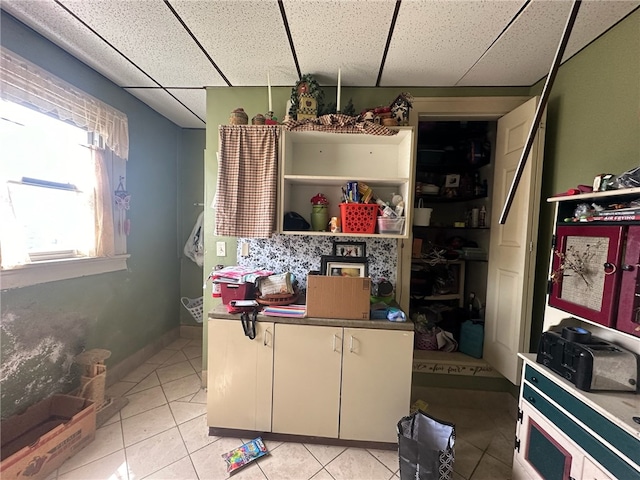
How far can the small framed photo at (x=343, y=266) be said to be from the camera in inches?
69.9

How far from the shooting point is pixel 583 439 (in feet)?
3.33

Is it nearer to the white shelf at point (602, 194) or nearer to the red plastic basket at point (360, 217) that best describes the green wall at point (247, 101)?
the red plastic basket at point (360, 217)

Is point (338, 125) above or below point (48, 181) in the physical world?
above

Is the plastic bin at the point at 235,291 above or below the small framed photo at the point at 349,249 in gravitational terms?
below

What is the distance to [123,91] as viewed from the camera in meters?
2.16

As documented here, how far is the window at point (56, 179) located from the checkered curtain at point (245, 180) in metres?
0.96

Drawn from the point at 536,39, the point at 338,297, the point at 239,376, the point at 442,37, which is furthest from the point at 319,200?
the point at 536,39

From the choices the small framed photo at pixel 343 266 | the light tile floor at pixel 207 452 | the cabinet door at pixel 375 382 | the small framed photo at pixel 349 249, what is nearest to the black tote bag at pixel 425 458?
the cabinet door at pixel 375 382

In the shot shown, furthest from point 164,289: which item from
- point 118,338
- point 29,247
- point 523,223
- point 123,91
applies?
point 523,223

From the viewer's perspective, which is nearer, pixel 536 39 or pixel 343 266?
pixel 536 39

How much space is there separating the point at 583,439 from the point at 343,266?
130 centimetres

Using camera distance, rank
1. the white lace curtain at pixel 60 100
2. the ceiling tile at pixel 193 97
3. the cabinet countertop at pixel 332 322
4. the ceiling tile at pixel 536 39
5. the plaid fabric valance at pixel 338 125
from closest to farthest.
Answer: the ceiling tile at pixel 536 39, the white lace curtain at pixel 60 100, the cabinet countertop at pixel 332 322, the plaid fabric valance at pixel 338 125, the ceiling tile at pixel 193 97

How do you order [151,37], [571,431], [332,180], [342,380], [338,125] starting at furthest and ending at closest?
[332,180] → [338,125] → [342,380] → [151,37] → [571,431]

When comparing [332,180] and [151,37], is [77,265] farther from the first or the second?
[332,180]
